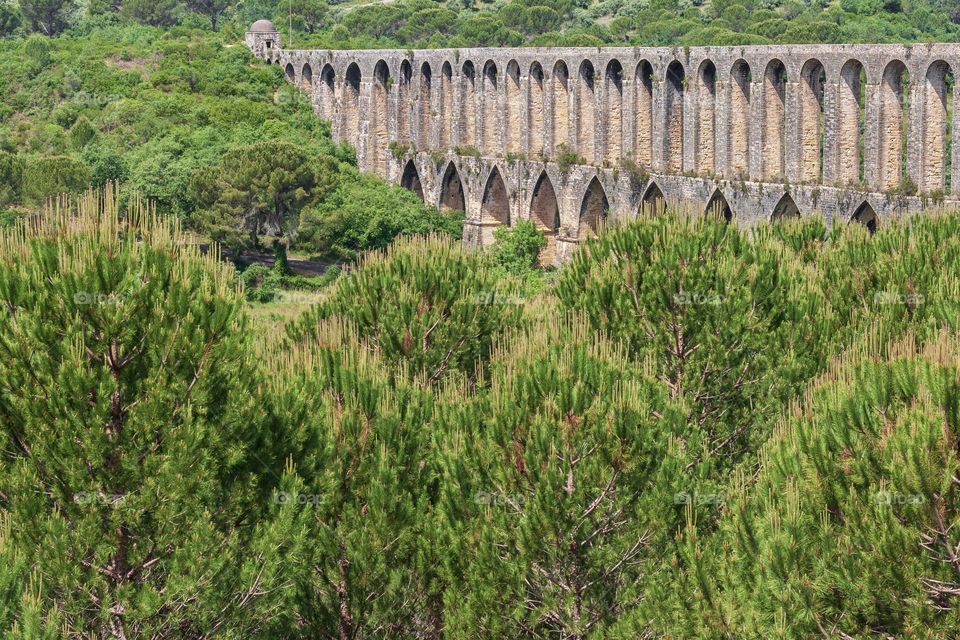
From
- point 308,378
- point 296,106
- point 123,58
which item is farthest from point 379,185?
point 308,378

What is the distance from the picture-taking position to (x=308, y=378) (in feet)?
61.4

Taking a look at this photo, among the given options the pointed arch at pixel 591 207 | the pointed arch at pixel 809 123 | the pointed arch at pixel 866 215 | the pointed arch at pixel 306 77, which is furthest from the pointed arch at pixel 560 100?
the pointed arch at pixel 306 77

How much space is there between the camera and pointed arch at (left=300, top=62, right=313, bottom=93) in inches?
3393

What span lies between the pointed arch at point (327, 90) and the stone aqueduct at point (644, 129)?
80 mm

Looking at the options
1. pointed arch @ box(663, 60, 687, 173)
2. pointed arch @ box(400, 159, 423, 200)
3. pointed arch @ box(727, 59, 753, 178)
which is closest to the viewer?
pointed arch @ box(727, 59, 753, 178)

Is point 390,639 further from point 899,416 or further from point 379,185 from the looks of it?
point 379,185

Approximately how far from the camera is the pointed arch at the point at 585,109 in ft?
208

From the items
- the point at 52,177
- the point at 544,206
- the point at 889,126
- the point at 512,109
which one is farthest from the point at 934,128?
the point at 52,177

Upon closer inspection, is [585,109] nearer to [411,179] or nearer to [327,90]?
[411,179]

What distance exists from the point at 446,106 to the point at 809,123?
1054 inches

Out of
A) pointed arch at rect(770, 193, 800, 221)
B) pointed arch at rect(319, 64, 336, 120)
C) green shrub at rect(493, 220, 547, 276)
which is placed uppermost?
pointed arch at rect(319, 64, 336, 120)

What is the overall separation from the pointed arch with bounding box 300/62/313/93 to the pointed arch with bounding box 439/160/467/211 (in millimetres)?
16418

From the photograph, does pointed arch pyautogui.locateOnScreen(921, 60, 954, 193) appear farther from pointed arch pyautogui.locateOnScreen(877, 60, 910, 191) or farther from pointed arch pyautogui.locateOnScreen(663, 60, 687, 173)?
pointed arch pyautogui.locateOnScreen(663, 60, 687, 173)

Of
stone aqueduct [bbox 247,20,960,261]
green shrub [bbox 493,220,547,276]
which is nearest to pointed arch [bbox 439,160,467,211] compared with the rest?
stone aqueduct [bbox 247,20,960,261]
